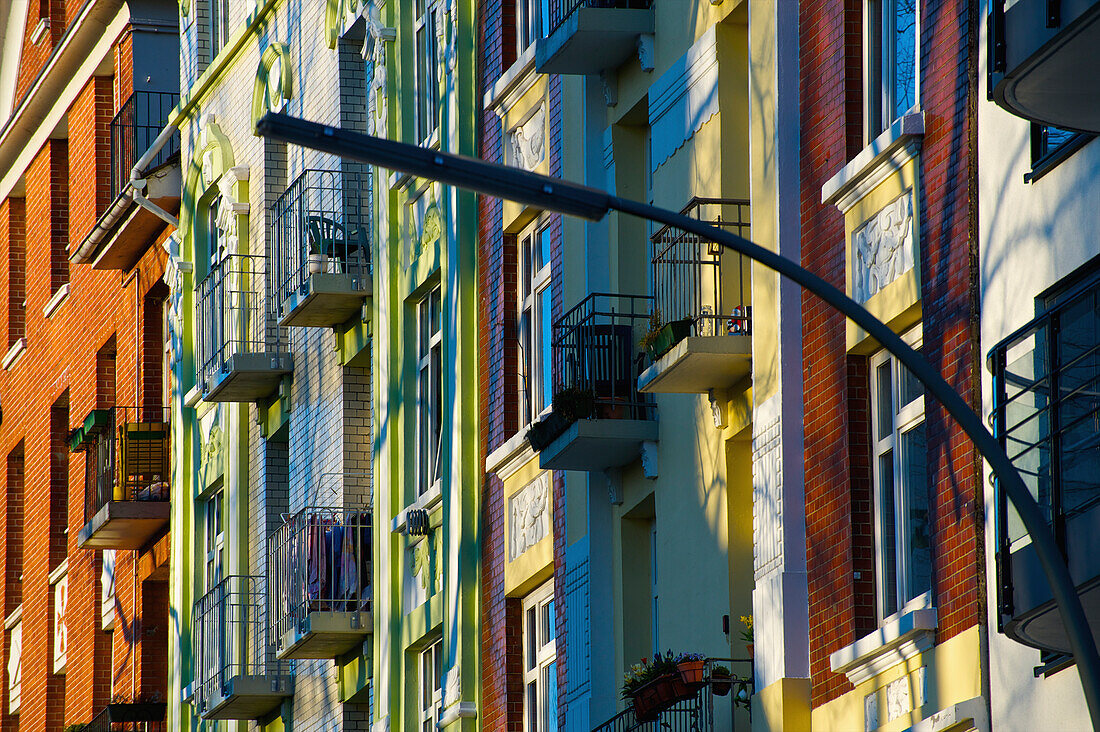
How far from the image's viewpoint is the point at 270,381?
32.1 metres

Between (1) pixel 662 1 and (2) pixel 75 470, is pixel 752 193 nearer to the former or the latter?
(1) pixel 662 1

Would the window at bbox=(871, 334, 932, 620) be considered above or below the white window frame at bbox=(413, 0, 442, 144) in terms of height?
below

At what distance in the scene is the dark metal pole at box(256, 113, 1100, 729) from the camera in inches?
472

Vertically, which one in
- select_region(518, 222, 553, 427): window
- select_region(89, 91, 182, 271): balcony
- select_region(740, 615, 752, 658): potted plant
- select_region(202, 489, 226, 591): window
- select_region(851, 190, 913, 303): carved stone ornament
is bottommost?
select_region(740, 615, 752, 658): potted plant

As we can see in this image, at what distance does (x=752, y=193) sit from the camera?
19547 millimetres

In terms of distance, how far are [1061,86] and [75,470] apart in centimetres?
2993

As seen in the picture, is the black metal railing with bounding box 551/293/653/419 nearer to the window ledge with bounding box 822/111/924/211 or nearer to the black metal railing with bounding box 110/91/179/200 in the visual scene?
the window ledge with bounding box 822/111/924/211

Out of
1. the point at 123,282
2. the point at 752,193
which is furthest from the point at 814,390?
the point at 123,282

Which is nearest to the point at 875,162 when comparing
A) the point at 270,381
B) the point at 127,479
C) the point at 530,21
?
the point at 530,21

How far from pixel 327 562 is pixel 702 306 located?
30.6 feet

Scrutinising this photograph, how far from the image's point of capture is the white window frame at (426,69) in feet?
89.3

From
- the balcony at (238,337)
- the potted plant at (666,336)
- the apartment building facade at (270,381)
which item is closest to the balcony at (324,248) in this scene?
the apartment building facade at (270,381)

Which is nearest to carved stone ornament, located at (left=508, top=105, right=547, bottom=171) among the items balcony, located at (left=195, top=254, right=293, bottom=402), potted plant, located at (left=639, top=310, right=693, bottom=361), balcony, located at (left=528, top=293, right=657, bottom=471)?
balcony, located at (left=528, top=293, right=657, bottom=471)

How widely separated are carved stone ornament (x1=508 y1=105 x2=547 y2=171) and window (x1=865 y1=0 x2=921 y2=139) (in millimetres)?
6514
